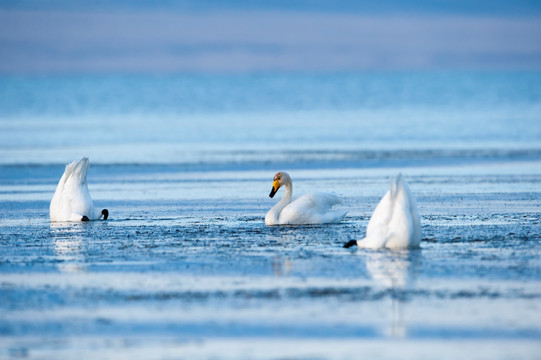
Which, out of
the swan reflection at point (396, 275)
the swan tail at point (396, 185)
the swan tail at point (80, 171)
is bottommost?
the swan reflection at point (396, 275)

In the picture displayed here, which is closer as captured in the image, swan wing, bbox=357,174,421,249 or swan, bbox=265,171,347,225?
swan wing, bbox=357,174,421,249

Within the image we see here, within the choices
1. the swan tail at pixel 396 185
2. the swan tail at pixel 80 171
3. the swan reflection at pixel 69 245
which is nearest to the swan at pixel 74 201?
the swan tail at pixel 80 171

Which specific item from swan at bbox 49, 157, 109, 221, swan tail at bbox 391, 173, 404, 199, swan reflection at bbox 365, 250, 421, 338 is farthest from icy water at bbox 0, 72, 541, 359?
swan tail at bbox 391, 173, 404, 199

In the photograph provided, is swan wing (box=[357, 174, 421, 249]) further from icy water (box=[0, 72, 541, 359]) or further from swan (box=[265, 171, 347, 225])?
swan (box=[265, 171, 347, 225])

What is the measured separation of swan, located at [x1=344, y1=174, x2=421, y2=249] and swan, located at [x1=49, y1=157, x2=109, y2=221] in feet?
17.6

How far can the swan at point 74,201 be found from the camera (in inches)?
675

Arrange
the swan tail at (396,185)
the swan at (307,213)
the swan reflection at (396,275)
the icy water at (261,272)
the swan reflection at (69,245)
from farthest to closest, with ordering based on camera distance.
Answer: the swan at (307,213), the swan tail at (396,185), the swan reflection at (69,245), the swan reflection at (396,275), the icy water at (261,272)

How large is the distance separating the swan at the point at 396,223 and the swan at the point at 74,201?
17.6 ft

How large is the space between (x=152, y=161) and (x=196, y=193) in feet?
29.9

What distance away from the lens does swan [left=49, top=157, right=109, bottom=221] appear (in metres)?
17.1

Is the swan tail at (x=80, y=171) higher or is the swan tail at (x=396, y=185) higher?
the swan tail at (x=80, y=171)

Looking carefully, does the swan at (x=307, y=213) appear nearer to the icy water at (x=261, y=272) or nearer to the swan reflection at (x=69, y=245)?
the icy water at (x=261, y=272)

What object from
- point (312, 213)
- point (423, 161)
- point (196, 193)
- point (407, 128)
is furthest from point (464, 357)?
point (407, 128)

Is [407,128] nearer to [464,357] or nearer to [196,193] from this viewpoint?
[196,193]
